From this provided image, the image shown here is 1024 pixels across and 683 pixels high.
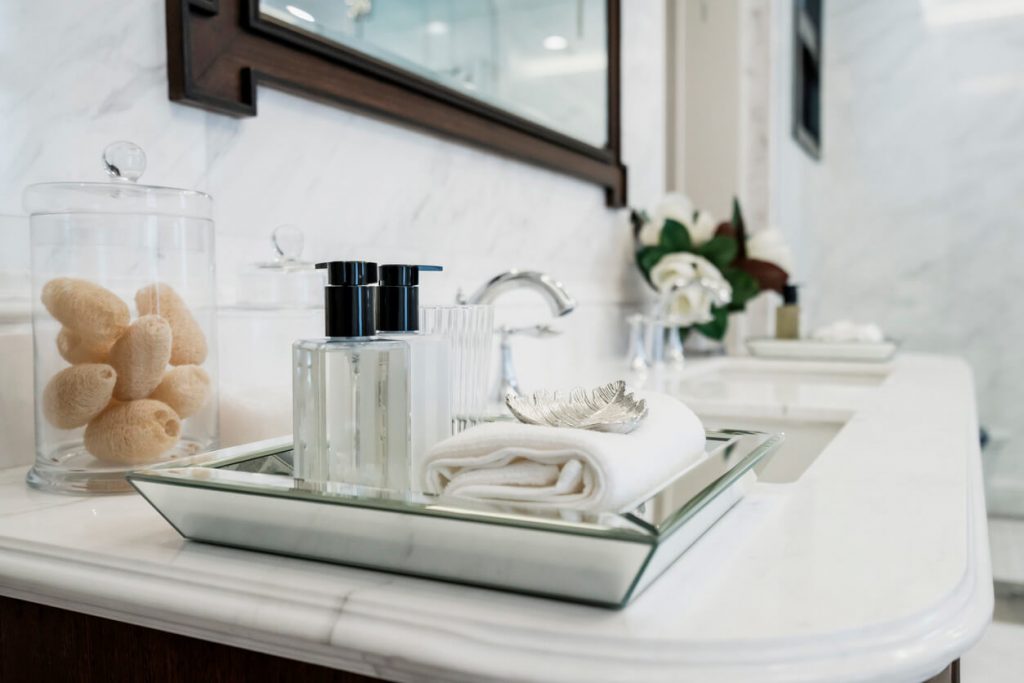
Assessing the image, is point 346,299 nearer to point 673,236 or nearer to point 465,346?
point 465,346

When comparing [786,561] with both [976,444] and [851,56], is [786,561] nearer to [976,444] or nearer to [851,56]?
[976,444]

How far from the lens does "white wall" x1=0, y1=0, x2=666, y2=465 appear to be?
0.63 metres

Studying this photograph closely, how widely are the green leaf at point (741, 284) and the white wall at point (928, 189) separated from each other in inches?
47.6

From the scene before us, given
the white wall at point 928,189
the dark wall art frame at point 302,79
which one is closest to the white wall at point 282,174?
the dark wall art frame at point 302,79

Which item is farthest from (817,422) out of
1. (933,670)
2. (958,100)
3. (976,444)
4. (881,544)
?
(958,100)

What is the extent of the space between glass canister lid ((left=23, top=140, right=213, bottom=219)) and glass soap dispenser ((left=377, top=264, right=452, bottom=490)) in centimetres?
16

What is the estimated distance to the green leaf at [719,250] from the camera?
1.68 meters

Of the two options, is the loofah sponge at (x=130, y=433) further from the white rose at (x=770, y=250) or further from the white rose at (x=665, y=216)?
the white rose at (x=770, y=250)

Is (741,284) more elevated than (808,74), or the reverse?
(808,74)

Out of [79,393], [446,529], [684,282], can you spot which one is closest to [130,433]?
[79,393]

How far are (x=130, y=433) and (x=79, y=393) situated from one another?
4 cm

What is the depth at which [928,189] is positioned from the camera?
310 centimetres

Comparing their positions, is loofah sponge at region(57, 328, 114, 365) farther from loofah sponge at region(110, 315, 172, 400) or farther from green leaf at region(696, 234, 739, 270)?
green leaf at region(696, 234, 739, 270)

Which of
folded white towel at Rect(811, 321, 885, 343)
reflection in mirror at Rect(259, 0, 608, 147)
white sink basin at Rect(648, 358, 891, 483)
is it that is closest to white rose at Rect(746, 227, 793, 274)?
folded white towel at Rect(811, 321, 885, 343)
